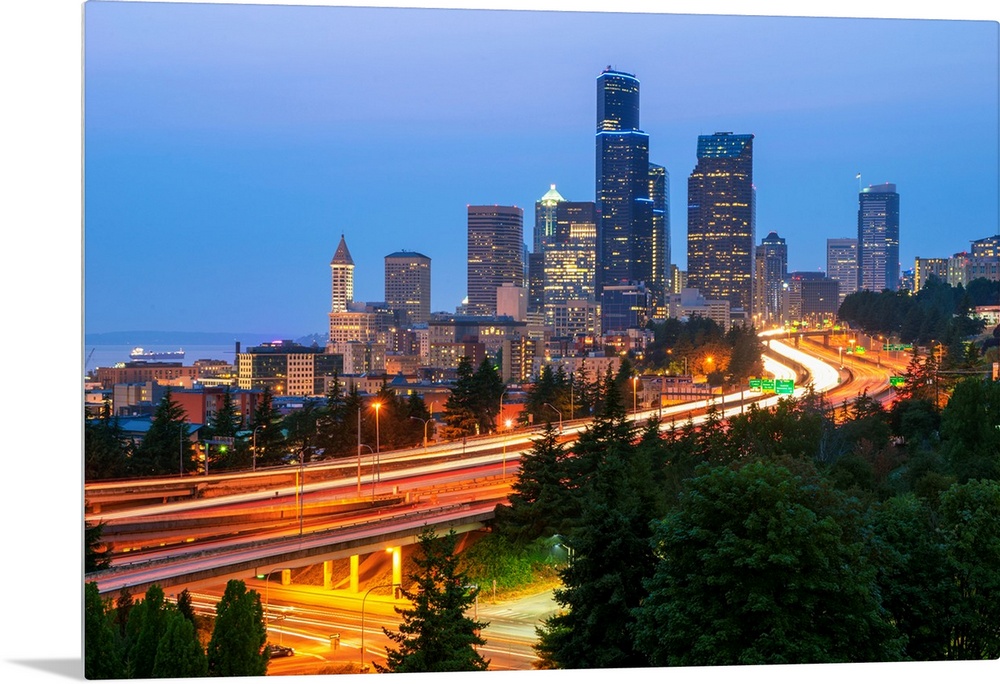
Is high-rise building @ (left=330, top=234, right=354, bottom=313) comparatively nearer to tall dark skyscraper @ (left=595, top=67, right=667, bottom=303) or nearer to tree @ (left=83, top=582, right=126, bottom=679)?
tree @ (left=83, top=582, right=126, bottom=679)

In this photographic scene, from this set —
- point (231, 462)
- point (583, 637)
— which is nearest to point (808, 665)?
point (583, 637)

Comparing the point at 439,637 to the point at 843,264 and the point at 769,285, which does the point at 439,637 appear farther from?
the point at 769,285

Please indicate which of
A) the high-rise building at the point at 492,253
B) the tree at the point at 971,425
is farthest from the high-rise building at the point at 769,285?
the tree at the point at 971,425

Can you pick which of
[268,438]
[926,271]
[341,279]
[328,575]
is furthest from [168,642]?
[926,271]

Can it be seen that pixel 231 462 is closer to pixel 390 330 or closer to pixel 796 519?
pixel 796 519

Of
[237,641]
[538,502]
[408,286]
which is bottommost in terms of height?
[237,641]

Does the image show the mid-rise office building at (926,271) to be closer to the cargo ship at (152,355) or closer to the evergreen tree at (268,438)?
the evergreen tree at (268,438)

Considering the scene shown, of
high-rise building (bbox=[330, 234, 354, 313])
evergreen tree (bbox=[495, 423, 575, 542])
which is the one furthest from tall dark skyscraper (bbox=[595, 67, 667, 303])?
evergreen tree (bbox=[495, 423, 575, 542])
